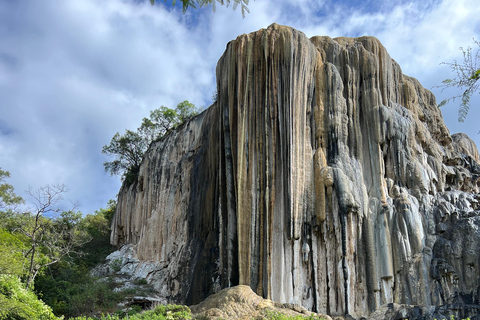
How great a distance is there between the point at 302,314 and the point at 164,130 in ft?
87.1

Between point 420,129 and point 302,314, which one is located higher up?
point 420,129

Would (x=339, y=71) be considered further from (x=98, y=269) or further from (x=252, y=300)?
(x=98, y=269)

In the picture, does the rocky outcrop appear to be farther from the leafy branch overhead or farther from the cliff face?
the leafy branch overhead

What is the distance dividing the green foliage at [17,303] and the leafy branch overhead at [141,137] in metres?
20.8

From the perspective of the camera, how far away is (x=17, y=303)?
14.6 meters

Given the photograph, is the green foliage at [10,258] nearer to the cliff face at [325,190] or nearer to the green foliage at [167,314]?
the green foliage at [167,314]

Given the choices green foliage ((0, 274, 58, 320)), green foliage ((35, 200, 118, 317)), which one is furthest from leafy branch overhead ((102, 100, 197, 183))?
green foliage ((0, 274, 58, 320))

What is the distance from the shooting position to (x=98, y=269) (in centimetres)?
3073

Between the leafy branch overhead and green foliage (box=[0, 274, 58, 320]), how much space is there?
20839 mm

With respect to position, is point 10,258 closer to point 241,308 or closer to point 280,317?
point 241,308

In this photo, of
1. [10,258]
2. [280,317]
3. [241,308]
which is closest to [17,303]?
[10,258]

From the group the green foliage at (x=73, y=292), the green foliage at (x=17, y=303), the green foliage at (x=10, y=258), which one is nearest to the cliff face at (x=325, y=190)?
the green foliage at (x=73, y=292)

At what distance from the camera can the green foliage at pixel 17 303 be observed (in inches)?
565

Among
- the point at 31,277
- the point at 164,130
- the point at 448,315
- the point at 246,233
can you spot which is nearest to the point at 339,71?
the point at 246,233
